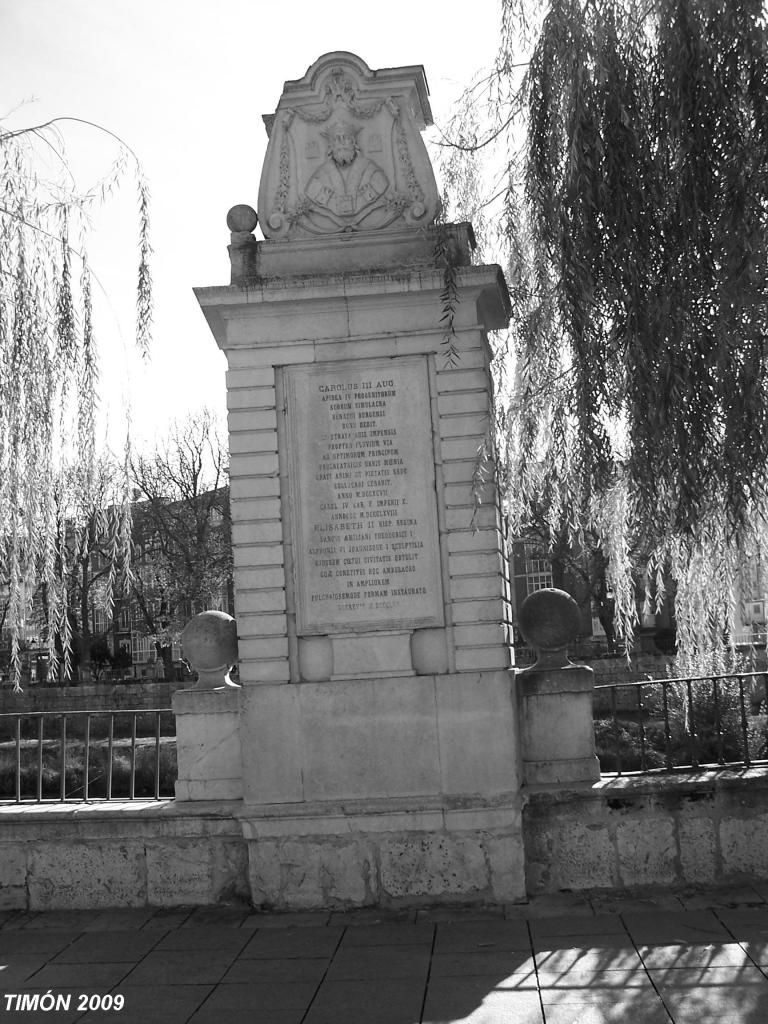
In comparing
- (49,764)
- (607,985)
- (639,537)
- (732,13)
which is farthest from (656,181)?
(49,764)

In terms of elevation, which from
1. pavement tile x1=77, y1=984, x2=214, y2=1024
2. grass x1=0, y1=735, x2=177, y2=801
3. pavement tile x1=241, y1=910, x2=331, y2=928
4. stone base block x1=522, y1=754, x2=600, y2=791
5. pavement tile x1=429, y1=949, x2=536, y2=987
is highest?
stone base block x1=522, y1=754, x2=600, y2=791

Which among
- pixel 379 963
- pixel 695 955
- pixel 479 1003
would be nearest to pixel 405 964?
pixel 379 963

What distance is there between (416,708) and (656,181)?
3605mm

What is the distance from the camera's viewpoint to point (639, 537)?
612 cm

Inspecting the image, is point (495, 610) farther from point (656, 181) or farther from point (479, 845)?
point (656, 181)

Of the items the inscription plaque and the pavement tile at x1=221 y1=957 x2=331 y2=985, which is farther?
the inscription plaque

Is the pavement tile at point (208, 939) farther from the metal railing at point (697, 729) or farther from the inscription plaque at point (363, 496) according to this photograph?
the metal railing at point (697, 729)

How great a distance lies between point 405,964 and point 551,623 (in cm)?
261

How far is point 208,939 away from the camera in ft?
20.2

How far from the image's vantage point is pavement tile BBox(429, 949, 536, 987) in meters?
5.30

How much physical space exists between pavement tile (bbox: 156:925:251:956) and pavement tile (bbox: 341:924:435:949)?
0.64 m

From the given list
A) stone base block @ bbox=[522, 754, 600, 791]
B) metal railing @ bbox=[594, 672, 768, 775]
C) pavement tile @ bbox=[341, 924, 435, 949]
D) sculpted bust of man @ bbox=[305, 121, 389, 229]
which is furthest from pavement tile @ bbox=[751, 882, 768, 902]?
sculpted bust of man @ bbox=[305, 121, 389, 229]

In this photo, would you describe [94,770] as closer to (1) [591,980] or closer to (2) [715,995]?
(1) [591,980]

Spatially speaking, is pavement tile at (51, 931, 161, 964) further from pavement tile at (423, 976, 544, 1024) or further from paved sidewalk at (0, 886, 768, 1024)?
pavement tile at (423, 976, 544, 1024)
